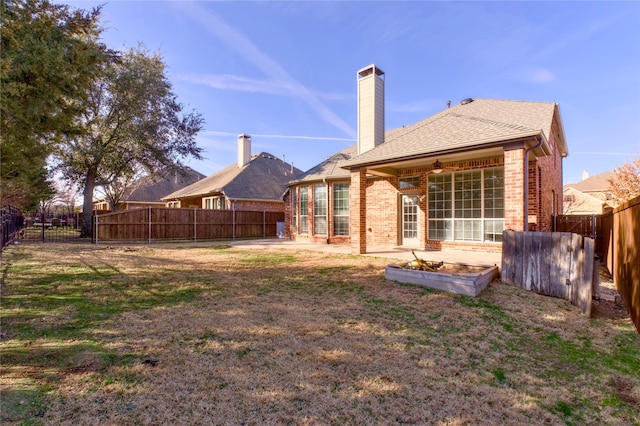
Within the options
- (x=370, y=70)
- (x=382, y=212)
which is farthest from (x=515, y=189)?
(x=370, y=70)

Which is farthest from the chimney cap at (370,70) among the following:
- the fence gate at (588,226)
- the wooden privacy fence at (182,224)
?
the wooden privacy fence at (182,224)

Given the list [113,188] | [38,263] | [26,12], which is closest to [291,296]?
[26,12]

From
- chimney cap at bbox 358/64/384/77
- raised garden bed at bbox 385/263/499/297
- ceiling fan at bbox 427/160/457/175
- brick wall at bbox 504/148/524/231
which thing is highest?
chimney cap at bbox 358/64/384/77

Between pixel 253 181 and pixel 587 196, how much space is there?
3313 cm

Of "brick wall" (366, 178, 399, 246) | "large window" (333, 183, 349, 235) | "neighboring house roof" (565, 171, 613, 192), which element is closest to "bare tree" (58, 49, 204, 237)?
"large window" (333, 183, 349, 235)

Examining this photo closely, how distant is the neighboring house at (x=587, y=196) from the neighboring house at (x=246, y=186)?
28.5 metres

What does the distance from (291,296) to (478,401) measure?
3.72m

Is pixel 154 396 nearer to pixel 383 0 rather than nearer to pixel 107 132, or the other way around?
pixel 383 0

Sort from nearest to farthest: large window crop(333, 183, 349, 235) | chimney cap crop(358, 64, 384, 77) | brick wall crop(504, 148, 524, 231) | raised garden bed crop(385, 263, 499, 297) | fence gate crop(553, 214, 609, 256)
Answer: raised garden bed crop(385, 263, 499, 297), brick wall crop(504, 148, 524, 231), fence gate crop(553, 214, 609, 256), chimney cap crop(358, 64, 384, 77), large window crop(333, 183, 349, 235)

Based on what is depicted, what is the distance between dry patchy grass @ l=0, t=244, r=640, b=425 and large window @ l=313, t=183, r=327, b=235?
9.09 meters

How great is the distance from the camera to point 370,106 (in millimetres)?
12578

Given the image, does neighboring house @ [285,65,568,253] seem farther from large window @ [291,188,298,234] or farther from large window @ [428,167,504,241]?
large window @ [291,188,298,234]

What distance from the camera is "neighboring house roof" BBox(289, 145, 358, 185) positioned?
14586 mm

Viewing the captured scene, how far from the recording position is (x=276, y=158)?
28453 millimetres
